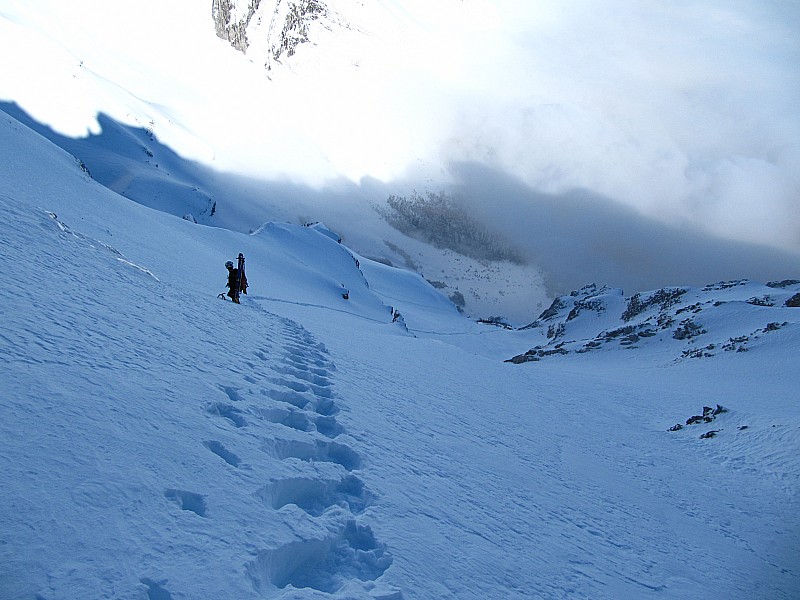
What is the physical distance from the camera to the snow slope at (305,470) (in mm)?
3035

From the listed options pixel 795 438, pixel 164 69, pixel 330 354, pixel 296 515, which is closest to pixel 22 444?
pixel 296 515

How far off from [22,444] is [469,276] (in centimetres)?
18080

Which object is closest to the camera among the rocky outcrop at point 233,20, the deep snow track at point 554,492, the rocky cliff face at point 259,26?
the deep snow track at point 554,492

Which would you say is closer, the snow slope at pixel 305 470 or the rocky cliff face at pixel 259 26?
the snow slope at pixel 305 470

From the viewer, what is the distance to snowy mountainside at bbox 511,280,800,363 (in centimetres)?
2658

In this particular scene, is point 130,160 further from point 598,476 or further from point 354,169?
point 354,169

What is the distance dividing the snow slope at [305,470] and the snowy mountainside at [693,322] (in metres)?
16.7

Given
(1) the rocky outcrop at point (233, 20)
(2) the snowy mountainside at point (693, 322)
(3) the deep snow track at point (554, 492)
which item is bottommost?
(3) the deep snow track at point (554, 492)

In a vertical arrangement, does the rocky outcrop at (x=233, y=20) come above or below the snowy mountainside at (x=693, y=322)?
above

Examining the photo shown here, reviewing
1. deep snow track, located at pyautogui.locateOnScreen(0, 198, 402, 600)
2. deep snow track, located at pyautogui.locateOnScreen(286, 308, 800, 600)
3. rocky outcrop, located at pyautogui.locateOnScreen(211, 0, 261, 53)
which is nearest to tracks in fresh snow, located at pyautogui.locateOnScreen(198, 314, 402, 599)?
deep snow track, located at pyautogui.locateOnScreen(0, 198, 402, 600)

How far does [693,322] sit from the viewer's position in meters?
31.2

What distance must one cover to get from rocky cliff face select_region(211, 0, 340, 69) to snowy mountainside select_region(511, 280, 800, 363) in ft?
540

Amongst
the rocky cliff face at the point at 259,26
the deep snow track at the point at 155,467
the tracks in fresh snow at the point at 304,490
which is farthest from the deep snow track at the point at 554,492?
the rocky cliff face at the point at 259,26

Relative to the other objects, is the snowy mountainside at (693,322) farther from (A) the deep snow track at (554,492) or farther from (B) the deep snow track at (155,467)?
(B) the deep snow track at (155,467)
